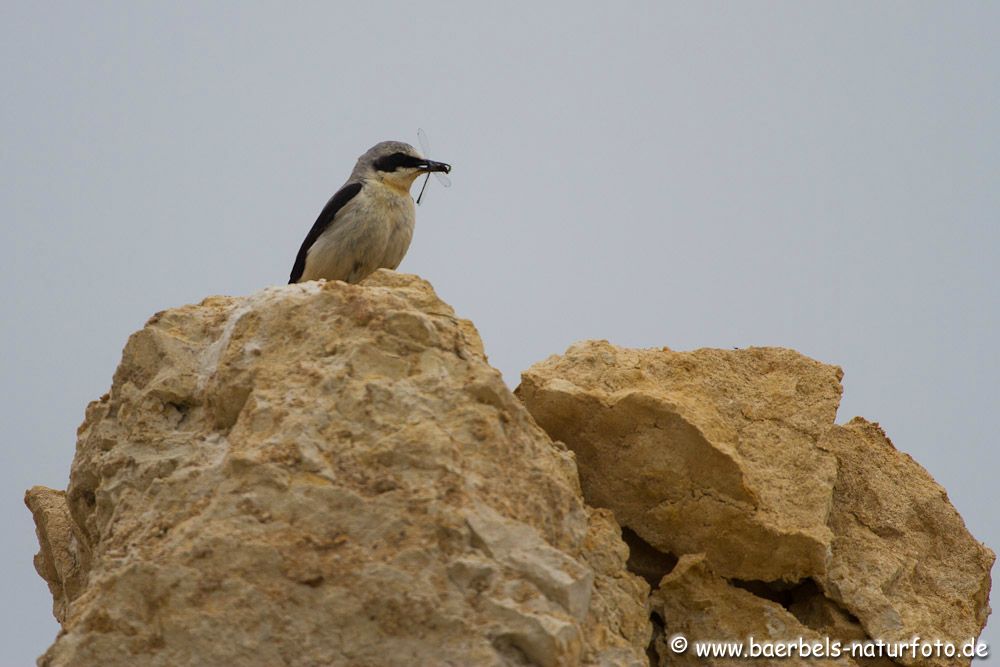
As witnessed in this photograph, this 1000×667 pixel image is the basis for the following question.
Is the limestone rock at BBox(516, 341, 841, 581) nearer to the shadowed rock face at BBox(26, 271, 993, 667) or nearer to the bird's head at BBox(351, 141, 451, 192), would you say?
the shadowed rock face at BBox(26, 271, 993, 667)

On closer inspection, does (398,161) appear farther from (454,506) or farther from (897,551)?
(454,506)

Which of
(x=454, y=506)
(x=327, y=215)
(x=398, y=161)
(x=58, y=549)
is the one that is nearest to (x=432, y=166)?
(x=398, y=161)

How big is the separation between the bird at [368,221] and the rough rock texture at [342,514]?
3.63 metres

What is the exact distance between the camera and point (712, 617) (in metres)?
6.20

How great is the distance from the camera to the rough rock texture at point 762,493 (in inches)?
248

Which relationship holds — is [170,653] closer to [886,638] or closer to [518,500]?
[518,500]

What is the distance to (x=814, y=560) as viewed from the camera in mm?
6324

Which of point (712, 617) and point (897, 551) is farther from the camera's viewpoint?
point (897, 551)

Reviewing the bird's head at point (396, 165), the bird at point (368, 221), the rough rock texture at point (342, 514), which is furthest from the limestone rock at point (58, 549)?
the bird's head at point (396, 165)

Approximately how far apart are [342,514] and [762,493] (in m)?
2.41

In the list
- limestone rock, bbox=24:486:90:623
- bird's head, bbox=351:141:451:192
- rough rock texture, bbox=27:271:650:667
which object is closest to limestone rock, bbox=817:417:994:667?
rough rock texture, bbox=27:271:650:667

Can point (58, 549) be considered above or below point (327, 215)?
below

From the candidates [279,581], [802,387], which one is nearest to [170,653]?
[279,581]

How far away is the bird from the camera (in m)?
9.72
